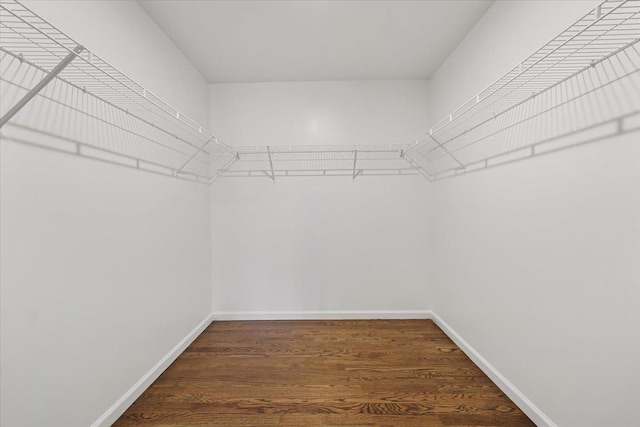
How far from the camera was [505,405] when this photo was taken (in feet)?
5.22

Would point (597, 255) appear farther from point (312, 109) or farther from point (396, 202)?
point (312, 109)

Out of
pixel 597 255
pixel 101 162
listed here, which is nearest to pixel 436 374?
pixel 597 255

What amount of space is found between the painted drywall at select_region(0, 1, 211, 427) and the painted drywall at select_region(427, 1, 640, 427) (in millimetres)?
2238

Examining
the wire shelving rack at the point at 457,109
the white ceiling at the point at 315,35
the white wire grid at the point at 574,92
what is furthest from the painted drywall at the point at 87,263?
the white wire grid at the point at 574,92

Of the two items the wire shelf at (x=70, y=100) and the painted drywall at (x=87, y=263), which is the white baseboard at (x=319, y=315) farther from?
the wire shelf at (x=70, y=100)

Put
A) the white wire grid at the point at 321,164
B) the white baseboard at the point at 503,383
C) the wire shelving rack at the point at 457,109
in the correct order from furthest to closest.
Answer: the white wire grid at the point at 321,164 → the white baseboard at the point at 503,383 → the wire shelving rack at the point at 457,109

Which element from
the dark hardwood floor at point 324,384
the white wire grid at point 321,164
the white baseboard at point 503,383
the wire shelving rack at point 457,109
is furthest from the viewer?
the white wire grid at point 321,164

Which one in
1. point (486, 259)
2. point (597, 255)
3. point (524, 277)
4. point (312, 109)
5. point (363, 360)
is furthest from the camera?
point (312, 109)

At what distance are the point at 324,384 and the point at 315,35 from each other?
246cm

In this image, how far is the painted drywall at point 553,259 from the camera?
104 cm

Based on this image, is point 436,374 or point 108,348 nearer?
point 108,348

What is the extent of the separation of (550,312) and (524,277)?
0.21 m

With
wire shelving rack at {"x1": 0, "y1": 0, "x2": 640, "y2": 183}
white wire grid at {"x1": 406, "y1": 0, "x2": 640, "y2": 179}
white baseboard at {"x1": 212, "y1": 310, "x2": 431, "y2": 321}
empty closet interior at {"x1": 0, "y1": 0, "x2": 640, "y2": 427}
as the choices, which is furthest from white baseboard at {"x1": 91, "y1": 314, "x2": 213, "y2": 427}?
white wire grid at {"x1": 406, "y1": 0, "x2": 640, "y2": 179}

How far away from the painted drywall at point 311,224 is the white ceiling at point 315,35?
30cm
